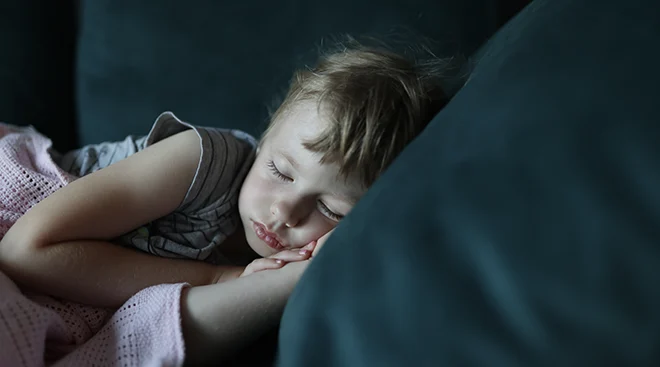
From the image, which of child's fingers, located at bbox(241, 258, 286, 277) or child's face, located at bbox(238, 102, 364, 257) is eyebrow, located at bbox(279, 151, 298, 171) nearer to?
child's face, located at bbox(238, 102, 364, 257)

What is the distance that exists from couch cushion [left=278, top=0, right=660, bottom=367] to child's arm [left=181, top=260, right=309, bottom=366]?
0.12 m

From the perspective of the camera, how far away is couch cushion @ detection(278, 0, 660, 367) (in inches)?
16.1

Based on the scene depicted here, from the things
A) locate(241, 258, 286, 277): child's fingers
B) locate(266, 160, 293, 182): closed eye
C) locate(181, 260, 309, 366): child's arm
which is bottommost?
locate(241, 258, 286, 277): child's fingers

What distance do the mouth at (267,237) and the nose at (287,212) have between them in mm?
37

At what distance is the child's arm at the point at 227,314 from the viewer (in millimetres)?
604

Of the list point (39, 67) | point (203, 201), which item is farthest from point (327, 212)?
point (39, 67)

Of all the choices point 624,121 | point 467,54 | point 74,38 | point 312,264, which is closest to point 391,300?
point 312,264

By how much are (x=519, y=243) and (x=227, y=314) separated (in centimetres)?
30

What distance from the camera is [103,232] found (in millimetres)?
765

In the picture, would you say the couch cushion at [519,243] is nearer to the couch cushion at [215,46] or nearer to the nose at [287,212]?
the nose at [287,212]

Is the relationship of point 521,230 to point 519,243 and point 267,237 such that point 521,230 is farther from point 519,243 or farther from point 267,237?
point 267,237

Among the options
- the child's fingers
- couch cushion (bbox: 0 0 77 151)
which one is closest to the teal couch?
the child's fingers

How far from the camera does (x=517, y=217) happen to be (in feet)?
1.43

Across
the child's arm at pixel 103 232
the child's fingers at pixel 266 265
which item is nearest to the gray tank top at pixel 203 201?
the child's arm at pixel 103 232
